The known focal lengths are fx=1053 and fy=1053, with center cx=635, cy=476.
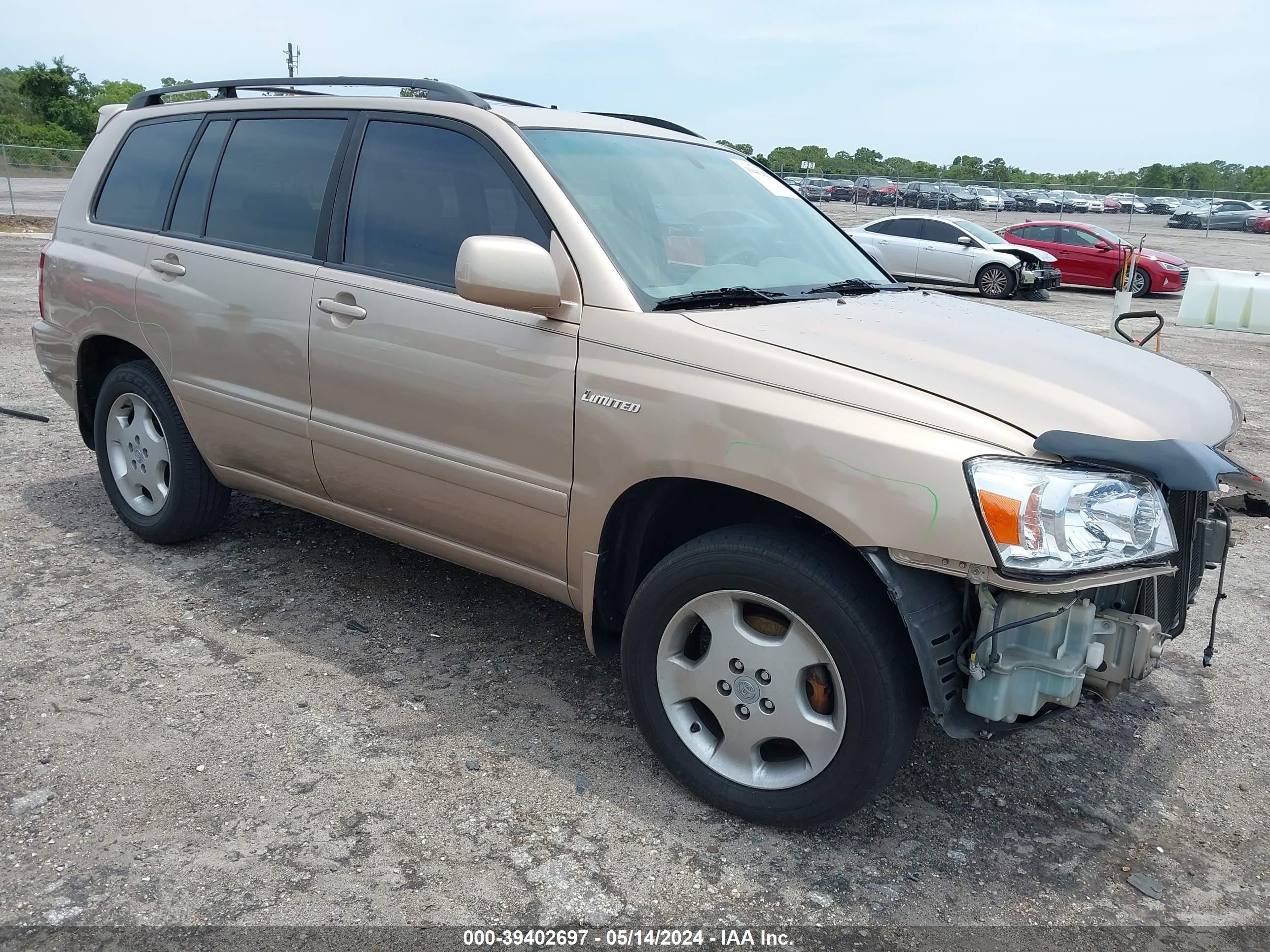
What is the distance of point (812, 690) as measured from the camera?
9.18ft

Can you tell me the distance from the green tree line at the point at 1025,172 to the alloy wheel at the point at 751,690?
231 feet

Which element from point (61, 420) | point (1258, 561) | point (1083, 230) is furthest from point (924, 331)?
point (1083, 230)

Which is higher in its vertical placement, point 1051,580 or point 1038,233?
point 1038,233

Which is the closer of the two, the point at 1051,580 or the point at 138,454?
the point at 1051,580

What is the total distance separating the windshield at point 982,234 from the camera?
1967 centimetres

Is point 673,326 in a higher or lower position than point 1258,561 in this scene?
higher

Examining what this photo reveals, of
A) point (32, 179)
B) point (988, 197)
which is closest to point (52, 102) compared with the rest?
point (32, 179)

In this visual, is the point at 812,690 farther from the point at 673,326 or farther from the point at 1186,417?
the point at 1186,417

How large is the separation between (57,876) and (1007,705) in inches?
94.3

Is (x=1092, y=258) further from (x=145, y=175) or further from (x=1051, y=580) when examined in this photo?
(x=1051, y=580)

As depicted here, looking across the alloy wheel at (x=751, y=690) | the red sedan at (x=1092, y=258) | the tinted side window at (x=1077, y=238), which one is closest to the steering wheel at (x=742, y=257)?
the alloy wheel at (x=751, y=690)

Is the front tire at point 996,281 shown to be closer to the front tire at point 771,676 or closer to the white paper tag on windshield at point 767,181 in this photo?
the white paper tag on windshield at point 767,181

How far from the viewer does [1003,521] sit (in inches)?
93.7

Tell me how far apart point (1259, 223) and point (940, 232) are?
28.3m
